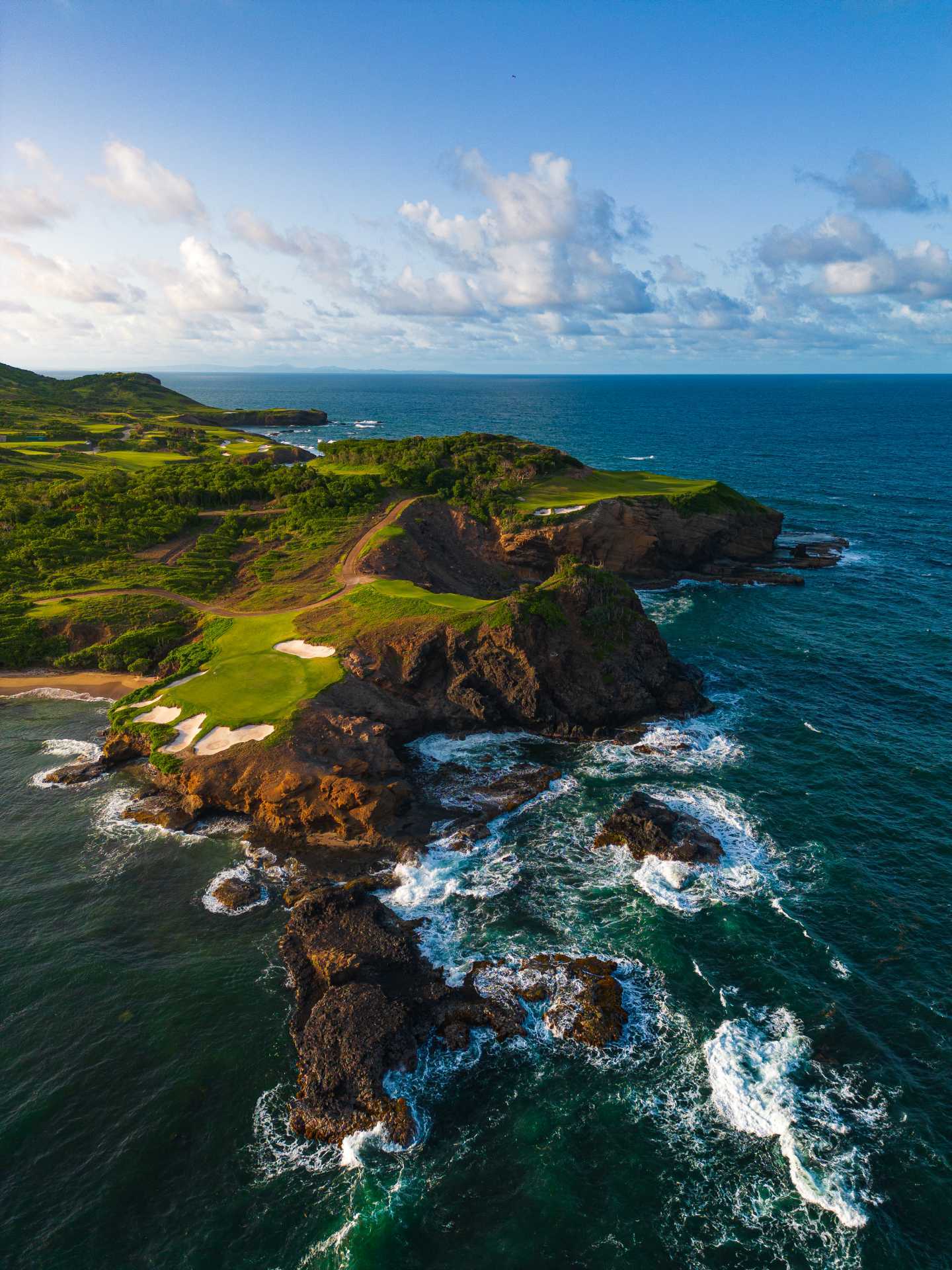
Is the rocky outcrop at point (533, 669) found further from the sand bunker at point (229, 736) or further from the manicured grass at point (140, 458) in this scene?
the manicured grass at point (140, 458)

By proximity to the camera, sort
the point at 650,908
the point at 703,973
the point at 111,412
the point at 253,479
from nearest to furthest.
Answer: the point at 703,973 < the point at 650,908 < the point at 253,479 < the point at 111,412

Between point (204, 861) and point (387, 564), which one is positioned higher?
point (387, 564)

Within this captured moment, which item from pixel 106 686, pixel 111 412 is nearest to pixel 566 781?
pixel 106 686

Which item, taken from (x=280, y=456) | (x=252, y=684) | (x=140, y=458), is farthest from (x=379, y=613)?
(x=140, y=458)

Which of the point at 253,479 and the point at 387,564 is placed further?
the point at 253,479

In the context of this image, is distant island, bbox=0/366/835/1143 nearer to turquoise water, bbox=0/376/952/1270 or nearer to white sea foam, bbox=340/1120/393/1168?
white sea foam, bbox=340/1120/393/1168

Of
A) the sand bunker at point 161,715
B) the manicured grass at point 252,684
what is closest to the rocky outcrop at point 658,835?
the manicured grass at point 252,684

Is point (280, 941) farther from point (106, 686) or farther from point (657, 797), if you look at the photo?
point (106, 686)

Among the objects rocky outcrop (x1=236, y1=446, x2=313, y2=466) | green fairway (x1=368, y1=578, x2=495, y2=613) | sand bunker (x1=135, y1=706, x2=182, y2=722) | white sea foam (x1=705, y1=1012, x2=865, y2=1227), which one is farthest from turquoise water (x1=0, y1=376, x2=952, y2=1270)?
rocky outcrop (x1=236, y1=446, x2=313, y2=466)

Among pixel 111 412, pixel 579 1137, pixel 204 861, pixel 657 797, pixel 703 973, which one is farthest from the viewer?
pixel 111 412
